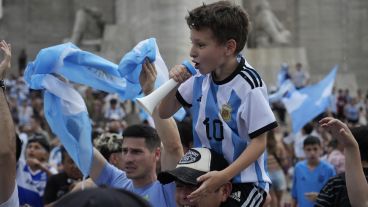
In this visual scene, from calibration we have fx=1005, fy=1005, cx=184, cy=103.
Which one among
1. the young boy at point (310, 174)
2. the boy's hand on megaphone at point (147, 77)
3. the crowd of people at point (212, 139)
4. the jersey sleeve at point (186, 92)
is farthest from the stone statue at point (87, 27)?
the jersey sleeve at point (186, 92)

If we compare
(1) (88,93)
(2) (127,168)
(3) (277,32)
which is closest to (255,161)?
(2) (127,168)

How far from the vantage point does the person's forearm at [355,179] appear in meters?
5.54

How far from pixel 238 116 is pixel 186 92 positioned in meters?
0.46

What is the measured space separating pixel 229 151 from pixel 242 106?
0.25 meters

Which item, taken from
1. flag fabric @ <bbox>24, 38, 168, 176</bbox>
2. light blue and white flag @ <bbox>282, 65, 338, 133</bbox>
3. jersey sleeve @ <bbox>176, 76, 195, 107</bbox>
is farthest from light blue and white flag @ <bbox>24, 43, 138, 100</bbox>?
light blue and white flag @ <bbox>282, 65, 338, 133</bbox>

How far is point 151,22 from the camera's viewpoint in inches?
1043

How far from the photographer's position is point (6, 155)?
4.98 meters

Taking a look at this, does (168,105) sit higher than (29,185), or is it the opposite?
(168,105)

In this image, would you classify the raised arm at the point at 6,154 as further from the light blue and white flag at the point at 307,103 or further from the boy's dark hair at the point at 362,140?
the light blue and white flag at the point at 307,103

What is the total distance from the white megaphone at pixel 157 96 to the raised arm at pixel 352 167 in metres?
0.83

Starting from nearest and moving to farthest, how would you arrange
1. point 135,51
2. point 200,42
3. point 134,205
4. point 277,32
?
point 134,205
point 200,42
point 135,51
point 277,32

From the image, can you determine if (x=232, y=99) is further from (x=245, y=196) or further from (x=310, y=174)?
(x=310, y=174)

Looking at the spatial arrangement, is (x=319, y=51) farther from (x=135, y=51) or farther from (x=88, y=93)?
(x=135, y=51)

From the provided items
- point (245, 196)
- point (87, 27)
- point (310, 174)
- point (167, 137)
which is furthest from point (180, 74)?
point (87, 27)
